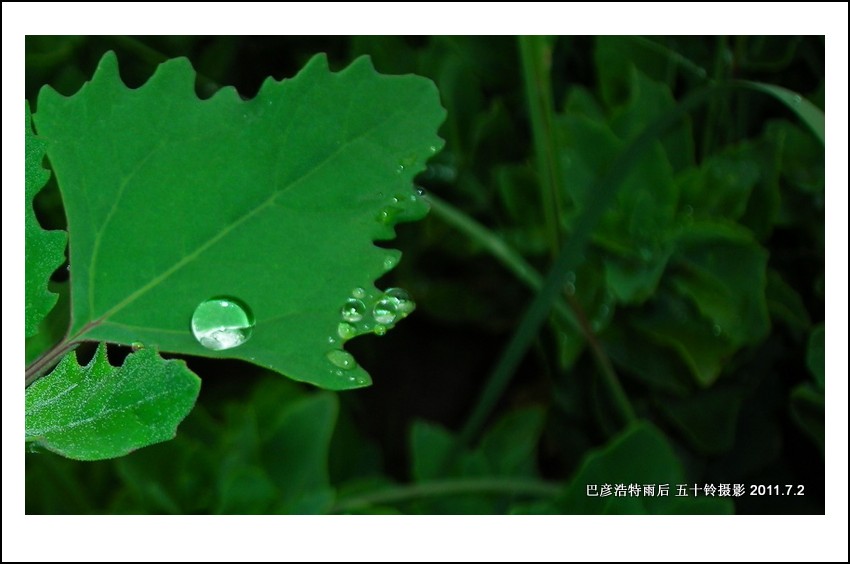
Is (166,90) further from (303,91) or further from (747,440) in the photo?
(747,440)

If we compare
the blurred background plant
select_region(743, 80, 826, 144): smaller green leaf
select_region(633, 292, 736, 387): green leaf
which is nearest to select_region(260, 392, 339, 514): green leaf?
the blurred background plant

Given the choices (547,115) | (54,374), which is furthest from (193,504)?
(547,115)

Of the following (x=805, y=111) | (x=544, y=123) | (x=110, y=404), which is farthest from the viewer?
(x=544, y=123)

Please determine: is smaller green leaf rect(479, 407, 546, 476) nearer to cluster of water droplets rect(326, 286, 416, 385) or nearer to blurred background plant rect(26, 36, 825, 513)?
blurred background plant rect(26, 36, 825, 513)

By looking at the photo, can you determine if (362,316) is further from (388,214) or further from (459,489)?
(459,489)

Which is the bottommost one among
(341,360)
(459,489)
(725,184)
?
(459,489)

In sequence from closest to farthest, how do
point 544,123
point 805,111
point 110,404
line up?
point 110,404, point 805,111, point 544,123

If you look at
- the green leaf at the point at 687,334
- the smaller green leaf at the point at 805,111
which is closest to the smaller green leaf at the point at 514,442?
the green leaf at the point at 687,334

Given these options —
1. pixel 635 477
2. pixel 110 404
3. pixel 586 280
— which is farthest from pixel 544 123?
pixel 110 404
